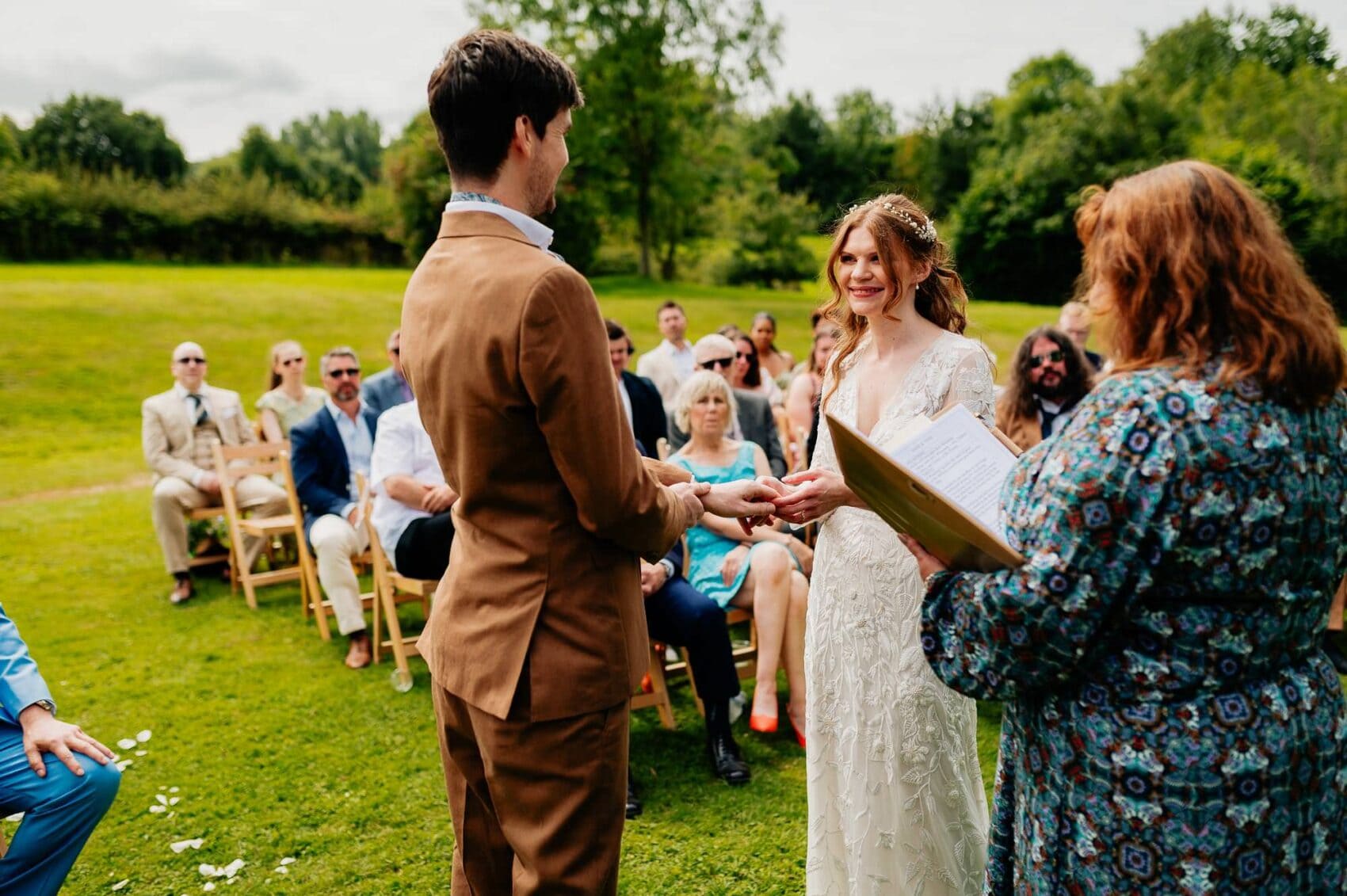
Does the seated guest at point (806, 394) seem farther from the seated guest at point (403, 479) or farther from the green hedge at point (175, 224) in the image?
the green hedge at point (175, 224)

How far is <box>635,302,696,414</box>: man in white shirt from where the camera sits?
956 cm

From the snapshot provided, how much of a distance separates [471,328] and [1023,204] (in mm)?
40068

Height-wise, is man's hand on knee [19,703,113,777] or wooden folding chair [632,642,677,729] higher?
man's hand on knee [19,703,113,777]

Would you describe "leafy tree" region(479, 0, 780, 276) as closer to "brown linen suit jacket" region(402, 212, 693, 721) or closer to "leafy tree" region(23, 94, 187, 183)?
"brown linen suit jacket" region(402, 212, 693, 721)

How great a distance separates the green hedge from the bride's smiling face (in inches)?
1450

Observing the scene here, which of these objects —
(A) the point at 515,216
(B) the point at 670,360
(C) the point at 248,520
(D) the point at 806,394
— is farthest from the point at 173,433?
(A) the point at 515,216

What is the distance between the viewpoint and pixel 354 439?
282 inches

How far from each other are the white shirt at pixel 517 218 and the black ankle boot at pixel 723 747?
3.11m

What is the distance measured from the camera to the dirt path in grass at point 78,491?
1177 cm

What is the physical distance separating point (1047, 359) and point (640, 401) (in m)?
2.65

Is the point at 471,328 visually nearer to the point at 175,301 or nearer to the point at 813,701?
the point at 813,701

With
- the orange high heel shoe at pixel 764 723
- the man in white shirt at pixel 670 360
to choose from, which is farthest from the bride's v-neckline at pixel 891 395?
the man in white shirt at pixel 670 360

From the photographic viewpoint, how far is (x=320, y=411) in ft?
22.9

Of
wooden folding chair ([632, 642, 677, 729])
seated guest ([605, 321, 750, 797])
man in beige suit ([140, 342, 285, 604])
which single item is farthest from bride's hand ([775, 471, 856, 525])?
man in beige suit ([140, 342, 285, 604])
